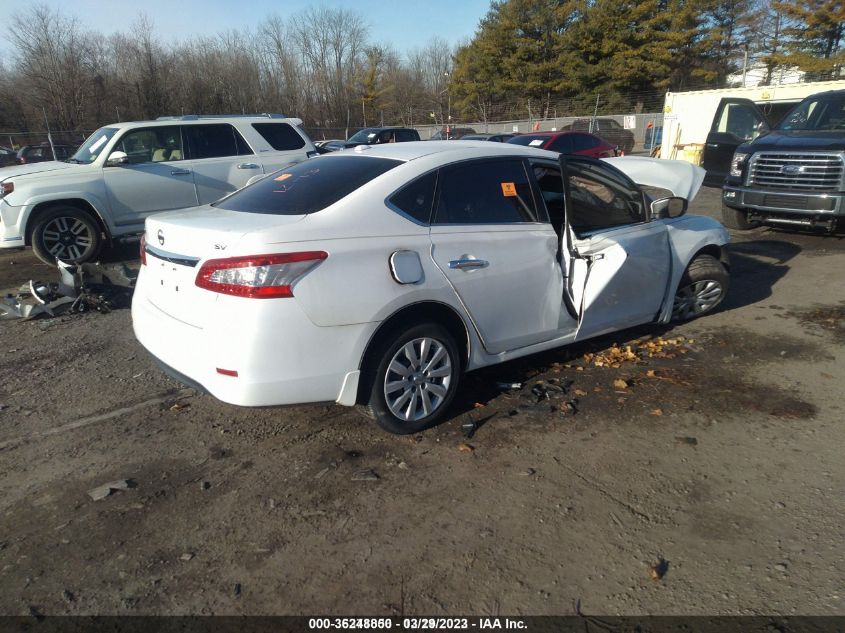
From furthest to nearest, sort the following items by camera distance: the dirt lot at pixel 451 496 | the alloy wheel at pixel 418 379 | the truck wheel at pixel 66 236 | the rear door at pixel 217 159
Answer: the rear door at pixel 217 159 < the truck wheel at pixel 66 236 < the alloy wheel at pixel 418 379 < the dirt lot at pixel 451 496

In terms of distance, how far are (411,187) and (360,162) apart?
0.54 meters

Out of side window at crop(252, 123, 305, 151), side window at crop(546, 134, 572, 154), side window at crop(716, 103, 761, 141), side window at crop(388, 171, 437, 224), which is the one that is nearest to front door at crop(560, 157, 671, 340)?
side window at crop(388, 171, 437, 224)

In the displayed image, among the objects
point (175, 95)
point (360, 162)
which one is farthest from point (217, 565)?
point (175, 95)

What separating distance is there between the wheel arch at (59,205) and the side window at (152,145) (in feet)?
2.86

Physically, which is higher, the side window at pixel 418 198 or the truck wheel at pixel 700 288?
the side window at pixel 418 198

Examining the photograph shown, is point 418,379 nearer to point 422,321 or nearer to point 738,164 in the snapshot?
point 422,321

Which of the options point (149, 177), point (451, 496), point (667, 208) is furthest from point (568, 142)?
point (451, 496)

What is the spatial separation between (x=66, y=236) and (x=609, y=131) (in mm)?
27046

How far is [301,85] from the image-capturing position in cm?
5066

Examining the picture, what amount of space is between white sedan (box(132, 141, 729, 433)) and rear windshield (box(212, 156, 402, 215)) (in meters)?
0.02

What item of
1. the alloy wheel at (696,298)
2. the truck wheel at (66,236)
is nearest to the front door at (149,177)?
the truck wheel at (66,236)

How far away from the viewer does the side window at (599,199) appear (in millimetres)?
4531

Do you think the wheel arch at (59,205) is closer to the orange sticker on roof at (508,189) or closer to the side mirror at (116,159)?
the side mirror at (116,159)

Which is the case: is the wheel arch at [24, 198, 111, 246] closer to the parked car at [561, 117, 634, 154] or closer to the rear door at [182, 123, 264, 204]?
the rear door at [182, 123, 264, 204]
